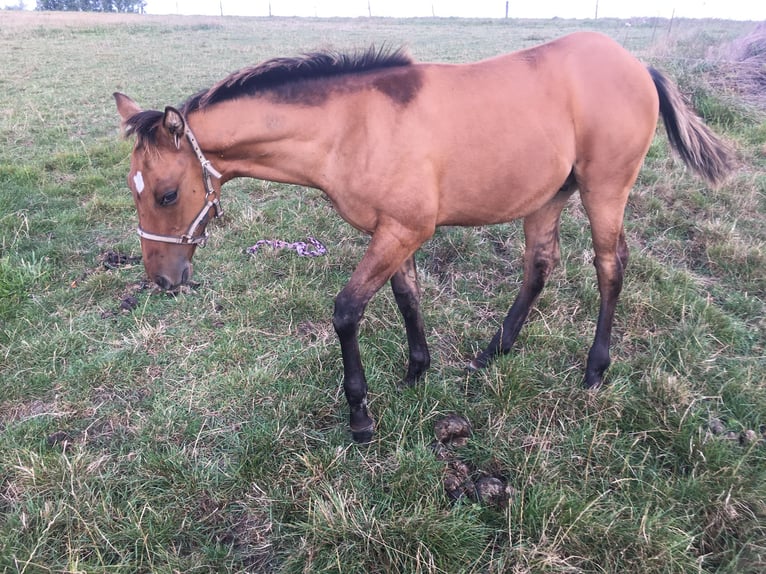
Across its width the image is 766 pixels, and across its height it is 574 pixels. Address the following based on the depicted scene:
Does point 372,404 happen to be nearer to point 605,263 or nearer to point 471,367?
point 471,367

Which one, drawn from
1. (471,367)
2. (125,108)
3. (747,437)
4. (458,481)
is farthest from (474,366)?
(125,108)

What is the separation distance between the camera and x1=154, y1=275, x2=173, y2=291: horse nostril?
267 centimetres

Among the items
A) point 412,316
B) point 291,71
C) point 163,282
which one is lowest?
point 412,316

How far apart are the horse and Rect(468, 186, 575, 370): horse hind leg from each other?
1.41 ft

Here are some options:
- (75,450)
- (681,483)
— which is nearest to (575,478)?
(681,483)

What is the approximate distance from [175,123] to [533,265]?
237 cm

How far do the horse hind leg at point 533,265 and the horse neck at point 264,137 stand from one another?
1.59 m

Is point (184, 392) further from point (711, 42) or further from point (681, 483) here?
point (711, 42)

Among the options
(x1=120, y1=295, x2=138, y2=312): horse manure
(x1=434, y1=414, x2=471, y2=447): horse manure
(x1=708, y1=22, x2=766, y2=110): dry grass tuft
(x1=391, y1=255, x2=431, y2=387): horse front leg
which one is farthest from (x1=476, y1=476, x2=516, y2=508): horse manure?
(x1=708, y1=22, x2=766, y2=110): dry grass tuft

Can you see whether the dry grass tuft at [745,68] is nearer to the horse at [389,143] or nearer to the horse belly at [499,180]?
the horse at [389,143]

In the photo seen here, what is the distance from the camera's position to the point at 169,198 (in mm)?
2434

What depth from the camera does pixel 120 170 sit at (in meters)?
5.92

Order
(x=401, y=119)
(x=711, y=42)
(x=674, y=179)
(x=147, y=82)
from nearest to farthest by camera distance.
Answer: (x=401, y=119)
(x=674, y=179)
(x=147, y=82)
(x=711, y=42)

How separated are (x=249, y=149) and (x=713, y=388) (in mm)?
3034
